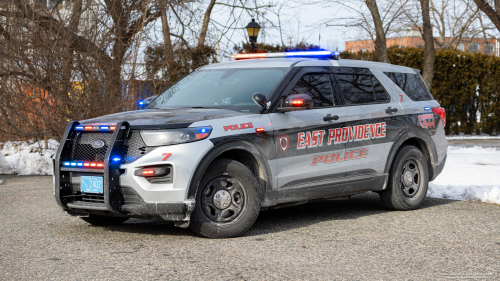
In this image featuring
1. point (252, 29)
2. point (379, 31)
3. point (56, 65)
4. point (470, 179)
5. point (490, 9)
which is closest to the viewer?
point (470, 179)

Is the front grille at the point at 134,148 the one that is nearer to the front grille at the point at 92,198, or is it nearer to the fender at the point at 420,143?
the front grille at the point at 92,198

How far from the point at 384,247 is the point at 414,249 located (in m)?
0.26

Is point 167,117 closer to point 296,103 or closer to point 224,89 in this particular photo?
point 224,89

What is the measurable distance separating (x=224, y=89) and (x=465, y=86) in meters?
20.9

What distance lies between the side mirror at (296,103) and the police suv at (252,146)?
0.01 metres

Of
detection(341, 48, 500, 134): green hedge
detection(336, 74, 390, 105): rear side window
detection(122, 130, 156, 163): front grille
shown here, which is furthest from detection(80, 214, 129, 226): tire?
detection(341, 48, 500, 134): green hedge

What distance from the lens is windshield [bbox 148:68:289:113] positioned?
6.79 m

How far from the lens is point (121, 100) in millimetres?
13555

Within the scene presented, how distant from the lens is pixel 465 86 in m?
25.9

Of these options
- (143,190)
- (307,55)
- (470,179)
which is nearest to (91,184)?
(143,190)

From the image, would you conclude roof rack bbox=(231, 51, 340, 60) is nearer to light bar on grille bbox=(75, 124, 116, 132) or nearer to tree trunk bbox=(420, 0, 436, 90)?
light bar on grille bbox=(75, 124, 116, 132)

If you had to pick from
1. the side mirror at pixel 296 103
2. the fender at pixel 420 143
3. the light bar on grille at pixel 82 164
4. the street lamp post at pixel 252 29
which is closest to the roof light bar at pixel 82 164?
the light bar on grille at pixel 82 164

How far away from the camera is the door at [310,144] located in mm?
6602

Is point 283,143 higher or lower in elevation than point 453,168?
higher
